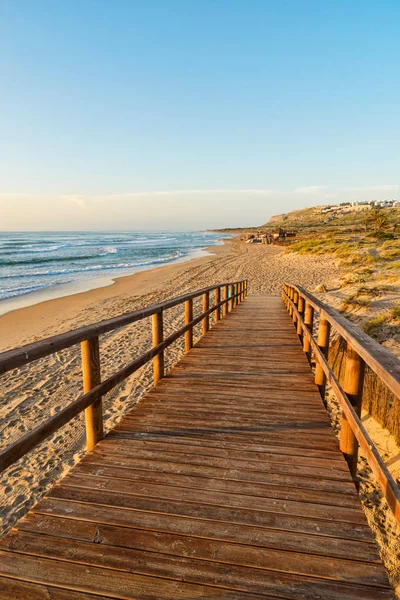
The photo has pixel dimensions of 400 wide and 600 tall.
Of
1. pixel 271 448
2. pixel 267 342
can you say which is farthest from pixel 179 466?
pixel 267 342

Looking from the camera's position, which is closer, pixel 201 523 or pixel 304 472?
pixel 201 523

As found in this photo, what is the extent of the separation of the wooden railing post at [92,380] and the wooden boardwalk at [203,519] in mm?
139

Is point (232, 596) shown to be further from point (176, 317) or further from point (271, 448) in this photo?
point (176, 317)

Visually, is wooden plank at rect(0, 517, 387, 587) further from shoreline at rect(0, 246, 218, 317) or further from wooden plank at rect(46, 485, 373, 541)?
shoreline at rect(0, 246, 218, 317)

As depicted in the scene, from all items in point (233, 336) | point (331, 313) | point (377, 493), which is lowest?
point (377, 493)

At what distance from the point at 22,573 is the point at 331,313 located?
132 inches

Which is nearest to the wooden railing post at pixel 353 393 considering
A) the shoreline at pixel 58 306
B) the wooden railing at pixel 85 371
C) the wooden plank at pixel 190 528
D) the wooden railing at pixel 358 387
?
the wooden railing at pixel 358 387

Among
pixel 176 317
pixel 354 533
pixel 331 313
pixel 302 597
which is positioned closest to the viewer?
pixel 302 597

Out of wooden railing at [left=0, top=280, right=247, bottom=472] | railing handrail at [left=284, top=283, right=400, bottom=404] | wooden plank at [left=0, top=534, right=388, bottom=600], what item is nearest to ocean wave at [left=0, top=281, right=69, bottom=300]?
wooden railing at [left=0, top=280, right=247, bottom=472]

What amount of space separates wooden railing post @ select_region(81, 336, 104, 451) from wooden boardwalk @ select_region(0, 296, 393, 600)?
14 cm

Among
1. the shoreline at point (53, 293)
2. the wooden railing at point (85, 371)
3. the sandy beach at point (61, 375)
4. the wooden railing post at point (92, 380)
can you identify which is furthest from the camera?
the shoreline at point (53, 293)

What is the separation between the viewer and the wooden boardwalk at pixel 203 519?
1740 mm

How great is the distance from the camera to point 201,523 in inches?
84.3

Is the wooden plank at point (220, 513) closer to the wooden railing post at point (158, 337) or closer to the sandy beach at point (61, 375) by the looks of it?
the sandy beach at point (61, 375)
